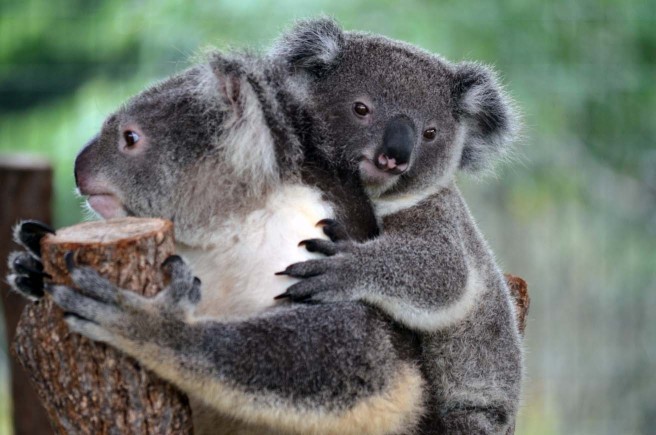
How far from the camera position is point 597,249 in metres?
7.89

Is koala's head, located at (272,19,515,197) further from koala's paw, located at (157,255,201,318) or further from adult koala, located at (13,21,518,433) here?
koala's paw, located at (157,255,201,318)

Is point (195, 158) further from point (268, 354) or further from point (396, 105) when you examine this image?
point (396, 105)

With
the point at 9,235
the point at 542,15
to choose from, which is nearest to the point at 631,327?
the point at 542,15

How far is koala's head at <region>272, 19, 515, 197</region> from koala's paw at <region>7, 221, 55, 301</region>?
0.98 m

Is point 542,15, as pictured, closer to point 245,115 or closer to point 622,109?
point 622,109

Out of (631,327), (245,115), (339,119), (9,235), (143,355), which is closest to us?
(143,355)

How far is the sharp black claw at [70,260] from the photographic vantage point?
7.27 ft

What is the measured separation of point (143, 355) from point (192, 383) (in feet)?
0.47

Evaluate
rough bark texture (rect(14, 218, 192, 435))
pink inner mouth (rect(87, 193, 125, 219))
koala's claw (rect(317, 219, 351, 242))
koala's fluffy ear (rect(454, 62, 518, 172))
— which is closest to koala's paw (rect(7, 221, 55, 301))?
rough bark texture (rect(14, 218, 192, 435))

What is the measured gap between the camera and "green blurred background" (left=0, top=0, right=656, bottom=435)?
773 cm

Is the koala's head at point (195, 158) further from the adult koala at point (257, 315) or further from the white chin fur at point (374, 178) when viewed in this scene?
the white chin fur at point (374, 178)

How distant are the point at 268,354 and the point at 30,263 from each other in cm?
67

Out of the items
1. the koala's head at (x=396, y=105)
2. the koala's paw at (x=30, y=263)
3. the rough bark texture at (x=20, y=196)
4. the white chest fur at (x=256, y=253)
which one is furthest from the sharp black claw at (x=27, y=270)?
the rough bark texture at (x=20, y=196)

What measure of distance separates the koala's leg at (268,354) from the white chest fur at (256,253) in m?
0.13
